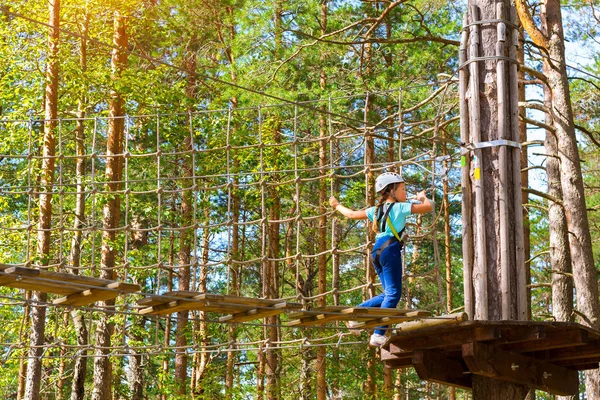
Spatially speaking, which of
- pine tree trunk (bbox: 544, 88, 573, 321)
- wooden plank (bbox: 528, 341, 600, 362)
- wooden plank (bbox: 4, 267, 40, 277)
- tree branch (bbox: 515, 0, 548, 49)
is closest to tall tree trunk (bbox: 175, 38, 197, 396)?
pine tree trunk (bbox: 544, 88, 573, 321)

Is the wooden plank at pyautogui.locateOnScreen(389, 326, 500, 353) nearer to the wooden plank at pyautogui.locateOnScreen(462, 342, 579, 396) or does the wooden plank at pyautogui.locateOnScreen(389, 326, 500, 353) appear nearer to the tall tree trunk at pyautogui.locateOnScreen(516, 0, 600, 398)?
the wooden plank at pyautogui.locateOnScreen(462, 342, 579, 396)

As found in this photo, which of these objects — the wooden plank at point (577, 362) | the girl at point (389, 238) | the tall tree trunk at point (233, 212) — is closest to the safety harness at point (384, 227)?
the girl at point (389, 238)

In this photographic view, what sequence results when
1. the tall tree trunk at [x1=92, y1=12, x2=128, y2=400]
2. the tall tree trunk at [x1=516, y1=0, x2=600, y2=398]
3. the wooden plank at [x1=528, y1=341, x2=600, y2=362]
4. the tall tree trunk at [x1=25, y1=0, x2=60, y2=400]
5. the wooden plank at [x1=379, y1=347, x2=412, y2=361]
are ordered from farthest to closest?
1. the tall tree trunk at [x1=92, y1=12, x2=128, y2=400]
2. the tall tree trunk at [x1=25, y1=0, x2=60, y2=400]
3. the tall tree trunk at [x1=516, y1=0, x2=600, y2=398]
4. the wooden plank at [x1=379, y1=347, x2=412, y2=361]
5. the wooden plank at [x1=528, y1=341, x2=600, y2=362]

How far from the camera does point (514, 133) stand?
4.17 metres

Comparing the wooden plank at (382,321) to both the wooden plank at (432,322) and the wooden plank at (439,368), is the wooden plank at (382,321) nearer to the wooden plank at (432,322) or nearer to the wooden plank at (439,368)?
the wooden plank at (432,322)

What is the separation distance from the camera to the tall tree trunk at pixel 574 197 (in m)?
7.36

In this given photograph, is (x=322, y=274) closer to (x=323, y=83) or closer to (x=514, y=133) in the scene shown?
(x=323, y=83)

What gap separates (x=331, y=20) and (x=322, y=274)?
3357mm

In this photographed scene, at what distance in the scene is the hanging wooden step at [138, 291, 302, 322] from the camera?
3.85 meters

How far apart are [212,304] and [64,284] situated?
0.68 metres

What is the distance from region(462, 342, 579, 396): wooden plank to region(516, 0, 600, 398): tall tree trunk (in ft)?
9.13

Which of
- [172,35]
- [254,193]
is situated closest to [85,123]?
[172,35]

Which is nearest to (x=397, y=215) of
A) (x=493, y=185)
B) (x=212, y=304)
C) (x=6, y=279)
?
(x=493, y=185)

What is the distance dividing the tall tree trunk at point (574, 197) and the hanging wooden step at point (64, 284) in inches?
188
